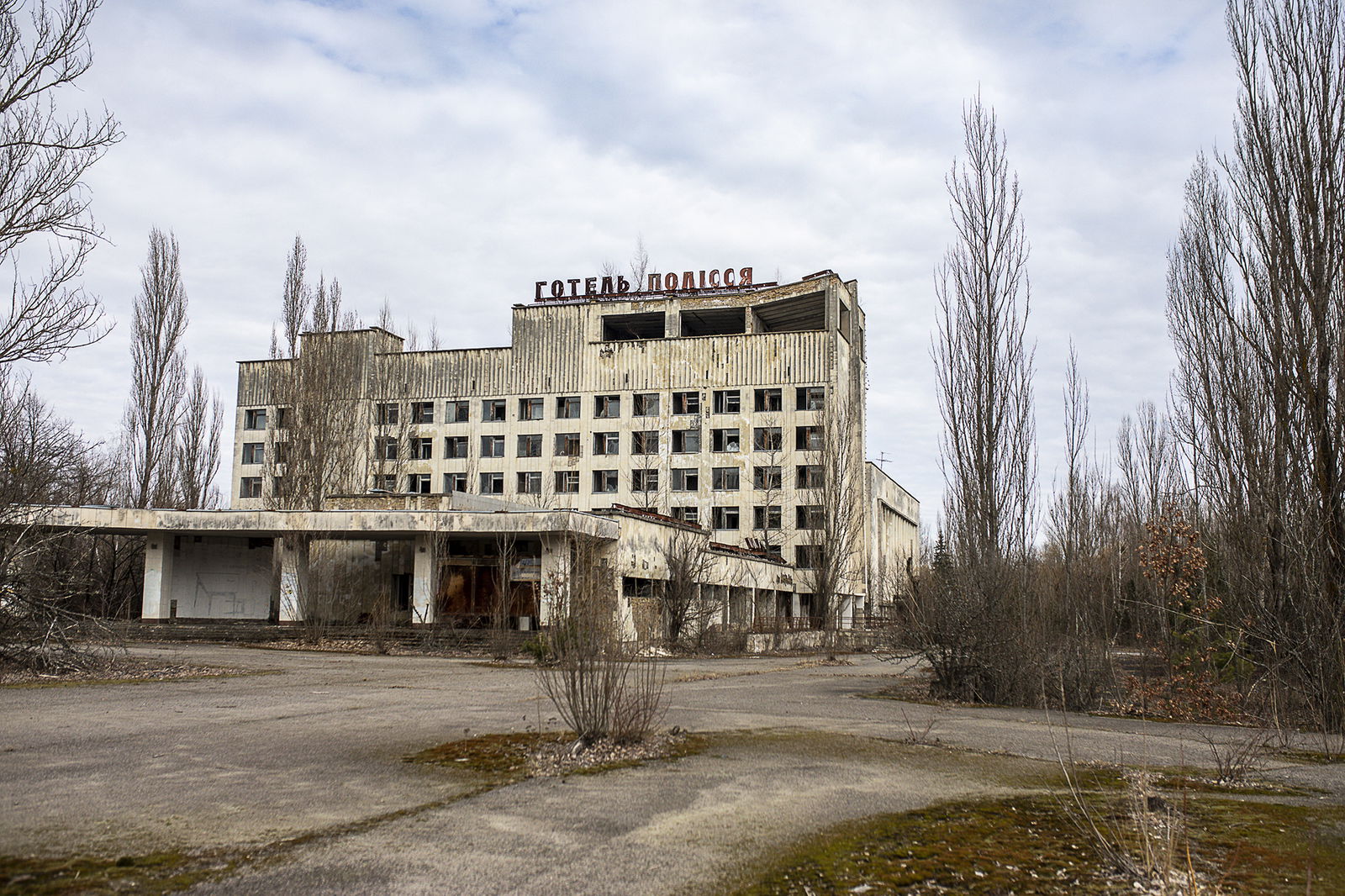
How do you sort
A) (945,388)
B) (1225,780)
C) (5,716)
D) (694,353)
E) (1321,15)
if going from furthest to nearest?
(694,353)
(945,388)
(1321,15)
(5,716)
(1225,780)

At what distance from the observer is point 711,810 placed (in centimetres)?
649

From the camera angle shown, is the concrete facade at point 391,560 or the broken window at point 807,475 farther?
the broken window at point 807,475

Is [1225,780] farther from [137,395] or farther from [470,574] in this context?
[137,395]

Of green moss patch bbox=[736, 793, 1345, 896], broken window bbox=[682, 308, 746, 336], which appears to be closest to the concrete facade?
broken window bbox=[682, 308, 746, 336]

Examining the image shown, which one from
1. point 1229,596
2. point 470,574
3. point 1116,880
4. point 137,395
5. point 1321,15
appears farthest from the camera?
point 137,395

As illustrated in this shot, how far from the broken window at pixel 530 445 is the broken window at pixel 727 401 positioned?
10721 mm

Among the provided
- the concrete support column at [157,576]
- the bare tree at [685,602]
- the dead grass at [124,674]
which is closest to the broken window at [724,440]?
the bare tree at [685,602]

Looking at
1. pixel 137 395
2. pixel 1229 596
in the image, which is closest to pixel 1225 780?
pixel 1229 596

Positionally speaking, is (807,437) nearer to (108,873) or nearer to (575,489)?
(575,489)

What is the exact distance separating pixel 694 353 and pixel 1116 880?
52134 millimetres

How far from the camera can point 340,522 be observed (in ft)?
105

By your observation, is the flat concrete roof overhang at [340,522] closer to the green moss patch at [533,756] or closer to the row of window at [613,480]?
the row of window at [613,480]

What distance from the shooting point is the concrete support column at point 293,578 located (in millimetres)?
31875

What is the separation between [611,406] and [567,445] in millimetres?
3435
